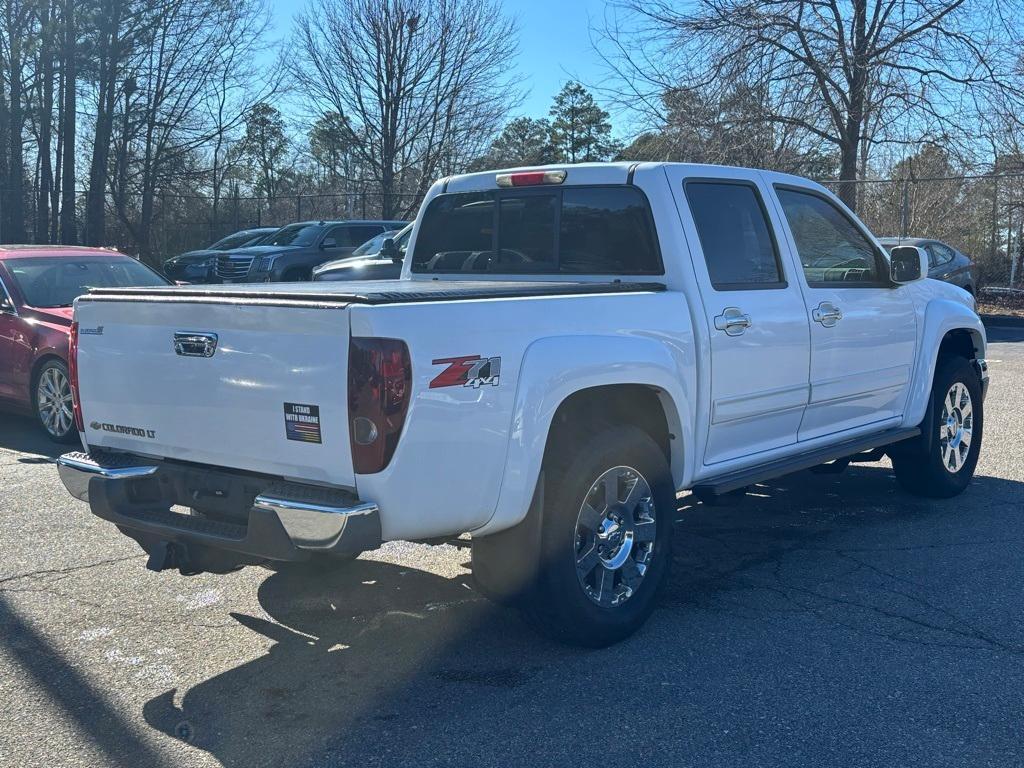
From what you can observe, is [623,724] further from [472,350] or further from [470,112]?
[470,112]

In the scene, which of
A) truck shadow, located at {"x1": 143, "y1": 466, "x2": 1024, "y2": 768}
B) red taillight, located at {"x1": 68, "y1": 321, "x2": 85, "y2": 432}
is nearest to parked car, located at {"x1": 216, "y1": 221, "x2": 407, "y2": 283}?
truck shadow, located at {"x1": 143, "y1": 466, "x2": 1024, "y2": 768}

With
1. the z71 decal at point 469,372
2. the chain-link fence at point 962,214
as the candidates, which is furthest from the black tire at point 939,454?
the chain-link fence at point 962,214

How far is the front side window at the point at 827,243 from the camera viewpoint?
5.84m

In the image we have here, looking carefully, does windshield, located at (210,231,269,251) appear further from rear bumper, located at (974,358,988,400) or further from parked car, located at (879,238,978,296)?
rear bumper, located at (974,358,988,400)

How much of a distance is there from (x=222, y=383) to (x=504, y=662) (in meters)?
1.57

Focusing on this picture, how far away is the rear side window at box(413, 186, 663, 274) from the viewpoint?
519cm

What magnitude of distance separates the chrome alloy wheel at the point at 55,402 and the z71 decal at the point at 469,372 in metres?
5.71

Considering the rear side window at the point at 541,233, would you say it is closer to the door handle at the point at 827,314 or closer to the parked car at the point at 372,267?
the door handle at the point at 827,314

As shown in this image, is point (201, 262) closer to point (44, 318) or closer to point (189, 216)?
point (189, 216)

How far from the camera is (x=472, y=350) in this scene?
3.76 m

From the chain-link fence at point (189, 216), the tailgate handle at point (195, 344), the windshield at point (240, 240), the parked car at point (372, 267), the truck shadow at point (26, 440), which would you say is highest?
the chain-link fence at point (189, 216)

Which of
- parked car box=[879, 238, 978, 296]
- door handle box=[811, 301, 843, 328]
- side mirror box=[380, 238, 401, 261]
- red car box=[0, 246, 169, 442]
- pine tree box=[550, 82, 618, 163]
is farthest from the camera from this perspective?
pine tree box=[550, 82, 618, 163]

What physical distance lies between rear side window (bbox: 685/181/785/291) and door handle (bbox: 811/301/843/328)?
0.90ft

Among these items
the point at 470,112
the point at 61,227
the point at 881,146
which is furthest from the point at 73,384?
the point at 470,112
